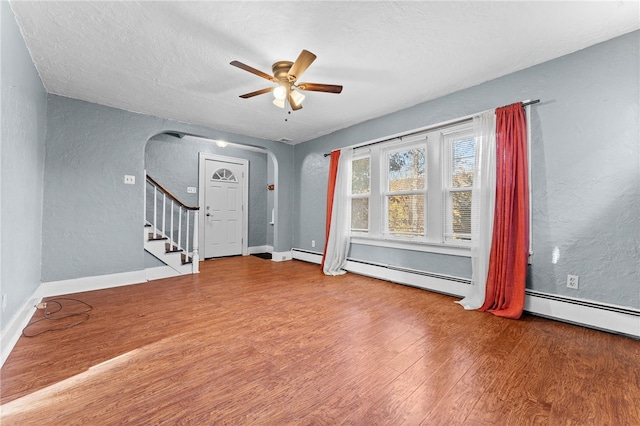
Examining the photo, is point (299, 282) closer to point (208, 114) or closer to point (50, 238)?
point (208, 114)

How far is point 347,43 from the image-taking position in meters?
2.33

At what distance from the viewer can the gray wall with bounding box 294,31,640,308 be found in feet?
7.22

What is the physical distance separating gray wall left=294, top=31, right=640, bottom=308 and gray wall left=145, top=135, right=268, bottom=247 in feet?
16.7

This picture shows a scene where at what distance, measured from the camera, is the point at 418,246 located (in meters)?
3.63

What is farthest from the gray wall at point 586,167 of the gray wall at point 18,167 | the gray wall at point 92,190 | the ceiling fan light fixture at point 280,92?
the gray wall at point 92,190

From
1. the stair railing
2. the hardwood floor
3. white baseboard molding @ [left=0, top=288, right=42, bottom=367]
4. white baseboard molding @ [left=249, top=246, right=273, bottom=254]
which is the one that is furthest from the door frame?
white baseboard molding @ [left=0, top=288, right=42, bottom=367]

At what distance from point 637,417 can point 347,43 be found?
3.04 metres

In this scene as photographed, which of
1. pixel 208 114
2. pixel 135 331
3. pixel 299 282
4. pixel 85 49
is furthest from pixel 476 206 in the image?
pixel 85 49

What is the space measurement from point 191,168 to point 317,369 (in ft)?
16.9

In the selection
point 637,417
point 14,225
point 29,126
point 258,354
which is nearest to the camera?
point 637,417

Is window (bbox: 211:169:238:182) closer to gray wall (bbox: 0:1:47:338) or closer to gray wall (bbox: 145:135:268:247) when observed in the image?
gray wall (bbox: 145:135:268:247)

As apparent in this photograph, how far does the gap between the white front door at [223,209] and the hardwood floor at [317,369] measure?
3.08 metres

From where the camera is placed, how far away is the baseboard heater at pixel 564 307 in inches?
85.7

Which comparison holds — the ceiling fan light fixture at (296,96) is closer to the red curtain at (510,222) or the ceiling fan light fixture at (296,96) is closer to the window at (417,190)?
the window at (417,190)
